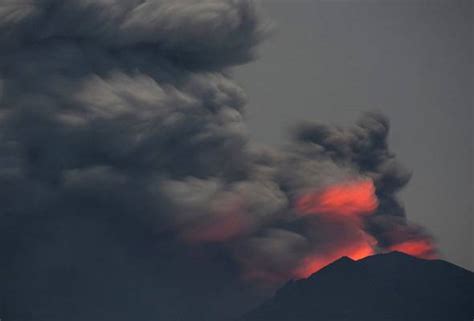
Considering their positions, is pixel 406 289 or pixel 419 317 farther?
pixel 406 289

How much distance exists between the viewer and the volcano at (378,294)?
7356 centimetres

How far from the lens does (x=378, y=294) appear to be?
3063 inches

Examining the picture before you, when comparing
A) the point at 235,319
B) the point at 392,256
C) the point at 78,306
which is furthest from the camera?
the point at 392,256

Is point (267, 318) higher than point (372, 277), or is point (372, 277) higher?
point (372, 277)

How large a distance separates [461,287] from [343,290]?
14.5 meters

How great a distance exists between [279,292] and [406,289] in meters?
16.0

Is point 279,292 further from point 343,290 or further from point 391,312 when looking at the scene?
point 391,312

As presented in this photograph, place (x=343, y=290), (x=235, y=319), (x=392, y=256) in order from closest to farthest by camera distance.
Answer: (x=235, y=319), (x=343, y=290), (x=392, y=256)

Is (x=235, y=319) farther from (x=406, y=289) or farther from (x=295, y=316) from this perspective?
(x=406, y=289)

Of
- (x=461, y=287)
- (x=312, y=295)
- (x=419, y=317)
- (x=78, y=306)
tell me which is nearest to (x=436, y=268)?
(x=461, y=287)

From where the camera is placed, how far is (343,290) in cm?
7769

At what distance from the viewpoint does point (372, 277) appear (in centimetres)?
8069

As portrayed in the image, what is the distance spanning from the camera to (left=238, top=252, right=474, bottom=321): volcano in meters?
73.6

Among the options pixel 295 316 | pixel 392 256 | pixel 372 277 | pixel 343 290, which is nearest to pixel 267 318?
pixel 295 316
